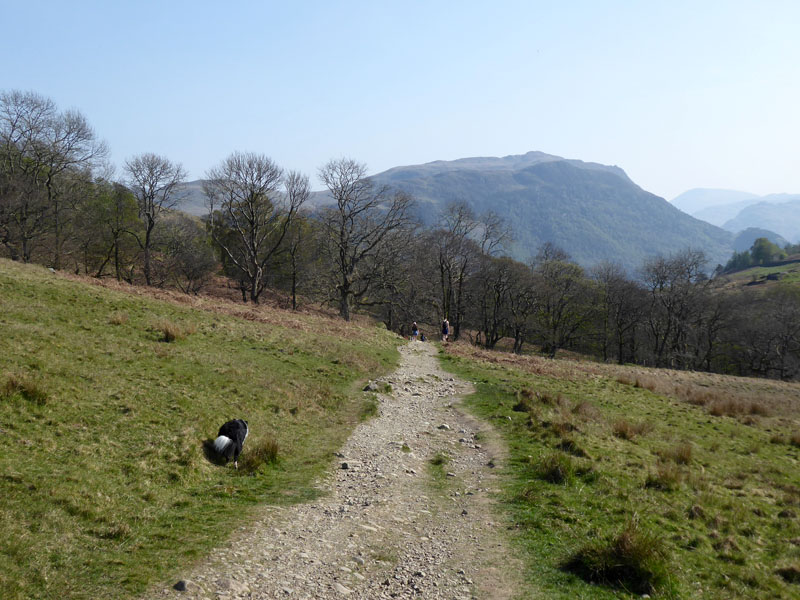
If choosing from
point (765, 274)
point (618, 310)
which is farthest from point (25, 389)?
point (765, 274)

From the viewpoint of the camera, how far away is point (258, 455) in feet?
35.5

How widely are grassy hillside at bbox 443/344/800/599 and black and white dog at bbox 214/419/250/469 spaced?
598cm

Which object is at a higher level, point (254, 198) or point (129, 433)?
point (254, 198)

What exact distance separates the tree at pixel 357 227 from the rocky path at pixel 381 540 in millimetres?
35695

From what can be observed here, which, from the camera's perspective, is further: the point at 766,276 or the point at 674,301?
the point at 766,276

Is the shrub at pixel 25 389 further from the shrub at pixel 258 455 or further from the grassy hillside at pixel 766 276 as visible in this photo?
the grassy hillside at pixel 766 276

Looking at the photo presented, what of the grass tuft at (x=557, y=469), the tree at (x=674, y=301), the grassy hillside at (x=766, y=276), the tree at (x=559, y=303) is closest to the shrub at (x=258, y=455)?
the grass tuft at (x=557, y=469)

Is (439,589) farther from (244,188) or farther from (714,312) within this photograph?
(714,312)

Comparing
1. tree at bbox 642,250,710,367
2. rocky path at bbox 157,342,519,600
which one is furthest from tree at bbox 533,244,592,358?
rocky path at bbox 157,342,519,600

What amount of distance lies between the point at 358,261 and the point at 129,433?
1568 inches

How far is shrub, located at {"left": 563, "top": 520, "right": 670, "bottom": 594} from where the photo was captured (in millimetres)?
6613

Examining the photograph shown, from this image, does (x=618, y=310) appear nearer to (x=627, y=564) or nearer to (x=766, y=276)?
(x=627, y=564)

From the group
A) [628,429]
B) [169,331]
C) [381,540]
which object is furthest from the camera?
[169,331]

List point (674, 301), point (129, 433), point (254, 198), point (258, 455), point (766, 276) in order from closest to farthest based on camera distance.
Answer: point (129, 433) → point (258, 455) → point (254, 198) → point (674, 301) → point (766, 276)
